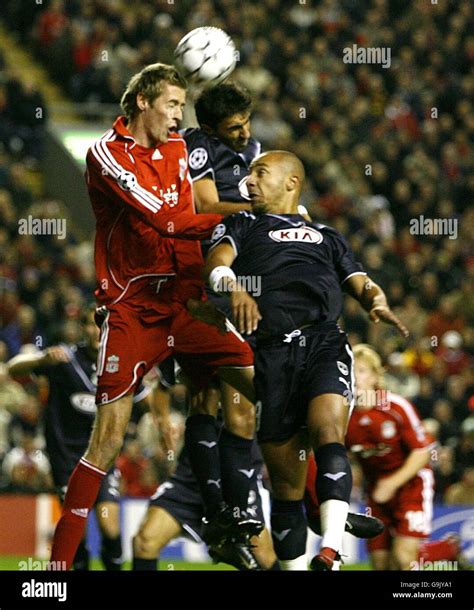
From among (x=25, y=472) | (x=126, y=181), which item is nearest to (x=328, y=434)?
(x=126, y=181)

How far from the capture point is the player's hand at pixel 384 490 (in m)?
9.80

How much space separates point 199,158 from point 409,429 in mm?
3103

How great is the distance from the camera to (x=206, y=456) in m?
7.70

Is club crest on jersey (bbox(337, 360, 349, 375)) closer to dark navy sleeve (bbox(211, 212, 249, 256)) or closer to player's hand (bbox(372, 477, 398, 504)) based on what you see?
dark navy sleeve (bbox(211, 212, 249, 256))

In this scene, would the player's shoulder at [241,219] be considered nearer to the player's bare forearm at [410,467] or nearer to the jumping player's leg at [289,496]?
the jumping player's leg at [289,496]

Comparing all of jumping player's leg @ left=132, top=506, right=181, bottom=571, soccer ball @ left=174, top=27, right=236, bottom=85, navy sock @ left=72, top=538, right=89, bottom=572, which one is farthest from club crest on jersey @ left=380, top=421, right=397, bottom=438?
soccer ball @ left=174, top=27, right=236, bottom=85

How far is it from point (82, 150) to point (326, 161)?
3.18m

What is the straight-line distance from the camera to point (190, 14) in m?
19.0

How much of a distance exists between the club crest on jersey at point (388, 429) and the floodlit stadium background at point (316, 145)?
3.59m

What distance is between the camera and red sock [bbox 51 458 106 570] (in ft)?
23.7

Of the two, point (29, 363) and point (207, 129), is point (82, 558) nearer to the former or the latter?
point (29, 363)

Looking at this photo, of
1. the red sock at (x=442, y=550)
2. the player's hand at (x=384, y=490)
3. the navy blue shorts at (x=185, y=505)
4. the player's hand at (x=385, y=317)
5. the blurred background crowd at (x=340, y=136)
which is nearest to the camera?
the player's hand at (x=385, y=317)

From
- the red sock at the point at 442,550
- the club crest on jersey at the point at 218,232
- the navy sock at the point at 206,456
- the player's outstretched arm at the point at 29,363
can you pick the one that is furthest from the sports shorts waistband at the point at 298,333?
the red sock at the point at 442,550

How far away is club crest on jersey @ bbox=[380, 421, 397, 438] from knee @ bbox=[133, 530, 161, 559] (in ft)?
5.89
